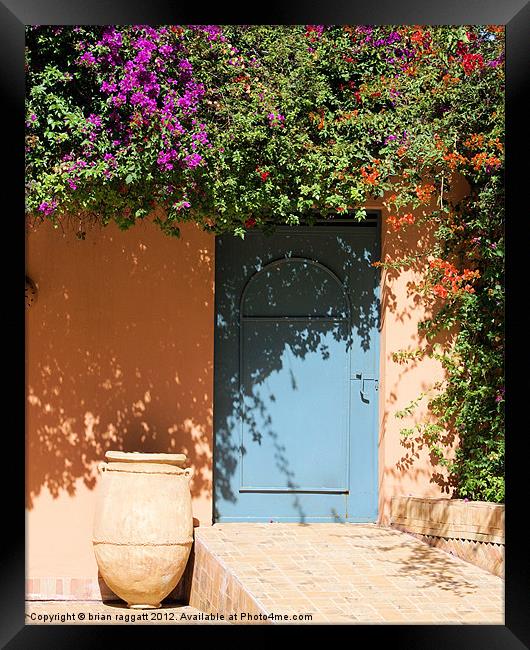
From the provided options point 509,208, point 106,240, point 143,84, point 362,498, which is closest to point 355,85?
point 143,84

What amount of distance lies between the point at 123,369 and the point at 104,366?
Result: 14 centimetres

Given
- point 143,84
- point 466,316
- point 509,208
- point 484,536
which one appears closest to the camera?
point 509,208

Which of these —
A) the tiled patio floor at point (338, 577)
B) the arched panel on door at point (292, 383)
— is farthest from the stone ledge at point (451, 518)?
the arched panel on door at point (292, 383)

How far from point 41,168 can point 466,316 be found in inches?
118

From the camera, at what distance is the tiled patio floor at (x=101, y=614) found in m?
6.07

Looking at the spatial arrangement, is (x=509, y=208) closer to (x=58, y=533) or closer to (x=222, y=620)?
(x=222, y=620)

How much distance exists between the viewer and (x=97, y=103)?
17.9 feet

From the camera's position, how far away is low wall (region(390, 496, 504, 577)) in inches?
230

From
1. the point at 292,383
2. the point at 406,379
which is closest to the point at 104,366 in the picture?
the point at 292,383

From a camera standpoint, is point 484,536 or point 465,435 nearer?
point 484,536

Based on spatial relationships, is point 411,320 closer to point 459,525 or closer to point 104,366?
point 459,525

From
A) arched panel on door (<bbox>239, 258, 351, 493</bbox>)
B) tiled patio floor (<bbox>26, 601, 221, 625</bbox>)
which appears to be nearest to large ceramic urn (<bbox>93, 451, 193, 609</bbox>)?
tiled patio floor (<bbox>26, 601, 221, 625</bbox>)

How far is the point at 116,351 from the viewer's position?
22.0 feet

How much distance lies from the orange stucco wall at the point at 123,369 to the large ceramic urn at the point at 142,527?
1.36ft
